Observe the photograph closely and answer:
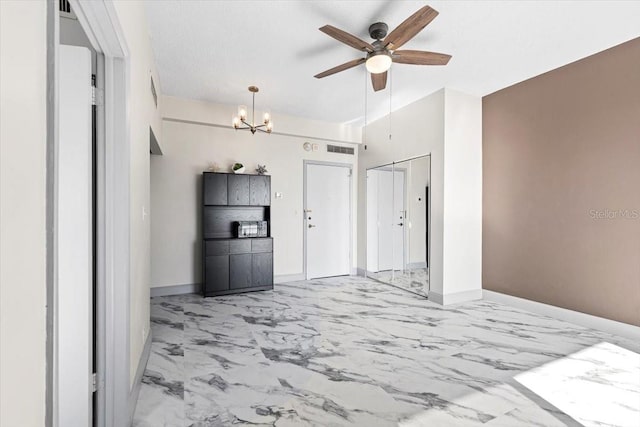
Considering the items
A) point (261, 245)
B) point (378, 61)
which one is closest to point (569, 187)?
point (378, 61)

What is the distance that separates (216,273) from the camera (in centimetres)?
465

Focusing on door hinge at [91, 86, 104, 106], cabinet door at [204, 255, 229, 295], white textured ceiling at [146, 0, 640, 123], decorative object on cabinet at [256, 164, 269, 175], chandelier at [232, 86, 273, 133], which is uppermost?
white textured ceiling at [146, 0, 640, 123]

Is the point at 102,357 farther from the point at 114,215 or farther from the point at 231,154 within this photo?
the point at 231,154

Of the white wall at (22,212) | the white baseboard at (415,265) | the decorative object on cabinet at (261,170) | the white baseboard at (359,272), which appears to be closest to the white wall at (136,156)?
the white wall at (22,212)

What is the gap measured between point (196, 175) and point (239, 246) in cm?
135

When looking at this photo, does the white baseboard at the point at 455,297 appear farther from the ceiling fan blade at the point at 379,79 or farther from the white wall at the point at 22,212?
the white wall at the point at 22,212

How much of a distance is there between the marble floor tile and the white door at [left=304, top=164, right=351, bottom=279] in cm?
191

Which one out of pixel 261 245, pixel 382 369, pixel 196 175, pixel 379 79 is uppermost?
pixel 379 79

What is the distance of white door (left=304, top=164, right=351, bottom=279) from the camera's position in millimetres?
5852

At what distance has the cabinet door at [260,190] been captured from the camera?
5.09 metres

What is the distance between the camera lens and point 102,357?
65.1 inches

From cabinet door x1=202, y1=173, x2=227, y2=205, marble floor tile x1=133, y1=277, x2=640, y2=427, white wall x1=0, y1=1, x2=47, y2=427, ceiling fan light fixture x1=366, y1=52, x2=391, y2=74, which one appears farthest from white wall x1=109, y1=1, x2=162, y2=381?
cabinet door x1=202, y1=173, x2=227, y2=205

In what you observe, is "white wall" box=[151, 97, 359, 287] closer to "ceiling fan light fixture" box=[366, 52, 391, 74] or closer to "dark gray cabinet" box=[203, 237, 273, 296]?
"dark gray cabinet" box=[203, 237, 273, 296]

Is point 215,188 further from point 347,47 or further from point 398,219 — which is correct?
point 398,219
